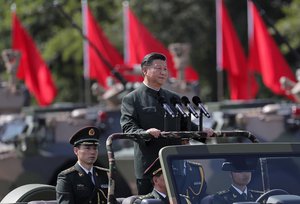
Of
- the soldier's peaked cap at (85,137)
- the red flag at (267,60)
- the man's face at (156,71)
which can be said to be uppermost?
the red flag at (267,60)

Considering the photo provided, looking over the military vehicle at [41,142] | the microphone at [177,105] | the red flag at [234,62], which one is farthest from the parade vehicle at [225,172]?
the red flag at [234,62]

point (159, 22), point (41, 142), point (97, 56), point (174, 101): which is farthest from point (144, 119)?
point (159, 22)

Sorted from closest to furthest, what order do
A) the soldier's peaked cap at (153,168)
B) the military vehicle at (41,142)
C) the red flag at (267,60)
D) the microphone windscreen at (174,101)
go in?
the soldier's peaked cap at (153,168) < the microphone windscreen at (174,101) < the military vehicle at (41,142) < the red flag at (267,60)

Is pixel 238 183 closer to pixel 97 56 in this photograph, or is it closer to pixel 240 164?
pixel 240 164

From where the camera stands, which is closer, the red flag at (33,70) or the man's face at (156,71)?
the man's face at (156,71)

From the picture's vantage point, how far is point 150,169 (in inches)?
268

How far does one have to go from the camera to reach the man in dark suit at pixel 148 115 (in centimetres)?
736

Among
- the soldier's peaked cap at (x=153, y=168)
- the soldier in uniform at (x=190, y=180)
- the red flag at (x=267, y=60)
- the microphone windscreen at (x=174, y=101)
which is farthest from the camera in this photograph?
the red flag at (x=267, y=60)

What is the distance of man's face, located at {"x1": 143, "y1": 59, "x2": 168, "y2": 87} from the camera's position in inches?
293

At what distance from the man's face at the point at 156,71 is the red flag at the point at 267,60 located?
12420 millimetres

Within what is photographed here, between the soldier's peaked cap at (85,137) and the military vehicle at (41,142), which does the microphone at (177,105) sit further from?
the military vehicle at (41,142)

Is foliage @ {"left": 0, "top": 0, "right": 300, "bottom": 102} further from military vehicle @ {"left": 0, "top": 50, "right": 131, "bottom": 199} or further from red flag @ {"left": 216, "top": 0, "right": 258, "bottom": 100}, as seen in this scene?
military vehicle @ {"left": 0, "top": 50, "right": 131, "bottom": 199}

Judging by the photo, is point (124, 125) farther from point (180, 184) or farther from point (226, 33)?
point (226, 33)

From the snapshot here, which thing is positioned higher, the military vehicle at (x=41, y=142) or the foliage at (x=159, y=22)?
the foliage at (x=159, y=22)
